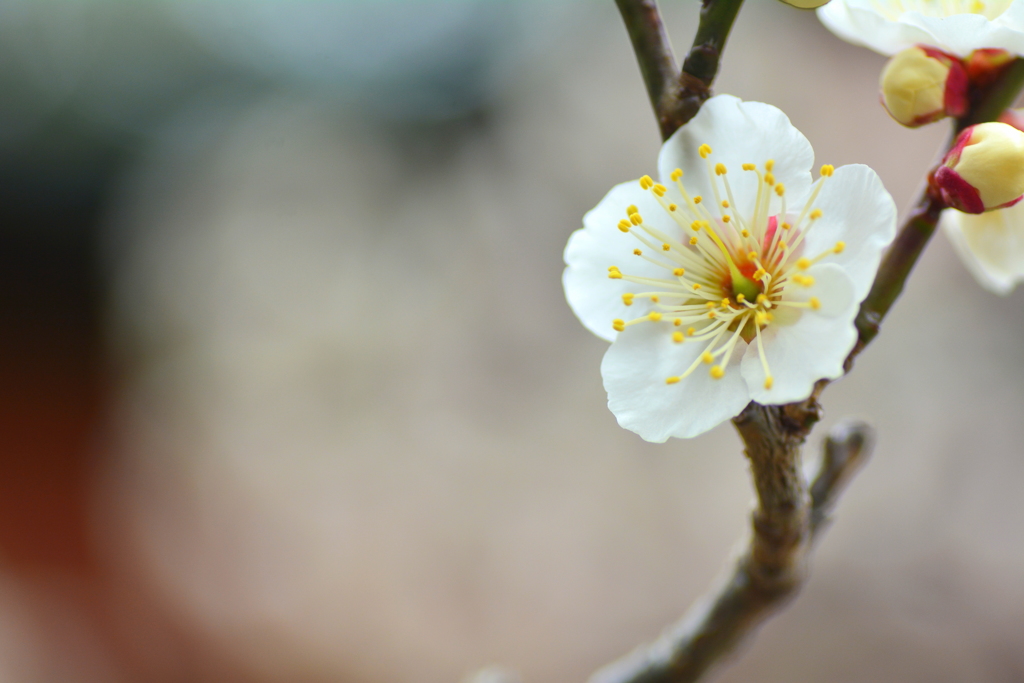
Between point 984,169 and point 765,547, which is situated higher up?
point 984,169

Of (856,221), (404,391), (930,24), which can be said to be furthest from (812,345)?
(404,391)

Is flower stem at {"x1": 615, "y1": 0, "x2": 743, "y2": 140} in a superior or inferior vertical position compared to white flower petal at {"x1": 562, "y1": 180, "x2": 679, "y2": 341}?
superior

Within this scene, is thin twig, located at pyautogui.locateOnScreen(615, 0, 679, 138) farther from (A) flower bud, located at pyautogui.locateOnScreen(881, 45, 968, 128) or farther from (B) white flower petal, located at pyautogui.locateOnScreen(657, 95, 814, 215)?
(A) flower bud, located at pyautogui.locateOnScreen(881, 45, 968, 128)

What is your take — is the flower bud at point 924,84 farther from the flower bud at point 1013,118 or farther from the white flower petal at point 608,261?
the white flower petal at point 608,261

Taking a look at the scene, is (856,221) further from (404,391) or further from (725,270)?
(404,391)

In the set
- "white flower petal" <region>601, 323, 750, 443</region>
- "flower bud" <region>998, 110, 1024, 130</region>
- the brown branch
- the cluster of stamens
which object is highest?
"flower bud" <region>998, 110, 1024, 130</region>

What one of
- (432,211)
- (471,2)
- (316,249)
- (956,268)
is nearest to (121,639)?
(316,249)

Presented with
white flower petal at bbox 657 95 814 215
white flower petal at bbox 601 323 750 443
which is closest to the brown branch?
white flower petal at bbox 601 323 750 443
